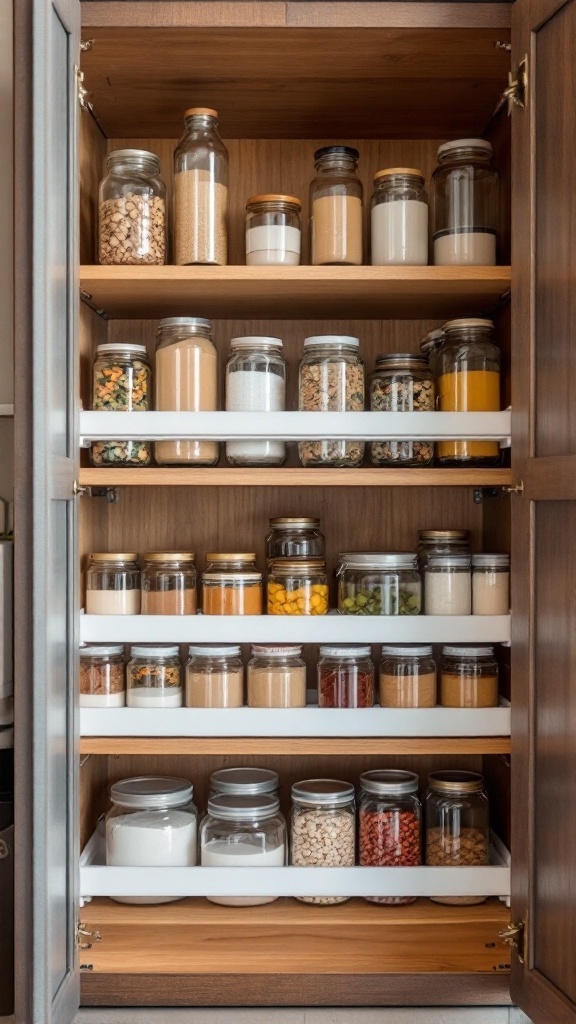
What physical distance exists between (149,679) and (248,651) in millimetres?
245

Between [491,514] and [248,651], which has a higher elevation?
[491,514]

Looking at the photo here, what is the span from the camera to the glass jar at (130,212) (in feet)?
5.66

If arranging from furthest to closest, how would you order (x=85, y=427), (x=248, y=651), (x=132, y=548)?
1. (x=132, y=548)
2. (x=248, y=651)
3. (x=85, y=427)

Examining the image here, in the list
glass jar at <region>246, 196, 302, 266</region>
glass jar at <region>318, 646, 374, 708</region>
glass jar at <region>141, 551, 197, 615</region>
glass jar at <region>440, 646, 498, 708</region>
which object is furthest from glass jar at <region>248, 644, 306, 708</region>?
glass jar at <region>246, 196, 302, 266</region>

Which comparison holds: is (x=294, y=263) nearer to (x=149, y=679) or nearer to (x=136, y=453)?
(x=136, y=453)

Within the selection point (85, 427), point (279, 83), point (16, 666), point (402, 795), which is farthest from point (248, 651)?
point (279, 83)

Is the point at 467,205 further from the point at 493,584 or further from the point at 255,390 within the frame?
the point at 493,584

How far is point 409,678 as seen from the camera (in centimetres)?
174

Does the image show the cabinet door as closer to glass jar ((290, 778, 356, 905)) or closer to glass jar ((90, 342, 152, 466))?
glass jar ((290, 778, 356, 905))

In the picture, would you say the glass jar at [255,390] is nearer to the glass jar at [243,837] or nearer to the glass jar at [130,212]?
the glass jar at [130,212]

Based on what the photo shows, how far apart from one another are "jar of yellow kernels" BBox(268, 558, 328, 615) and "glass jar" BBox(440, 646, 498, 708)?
25cm

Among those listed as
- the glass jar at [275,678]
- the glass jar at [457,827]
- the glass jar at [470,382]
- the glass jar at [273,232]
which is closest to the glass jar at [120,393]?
the glass jar at [273,232]

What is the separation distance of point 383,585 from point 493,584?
20cm

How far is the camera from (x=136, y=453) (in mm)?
1753
